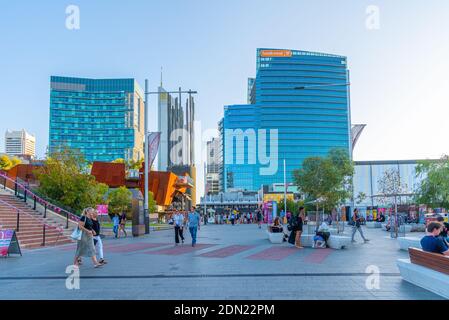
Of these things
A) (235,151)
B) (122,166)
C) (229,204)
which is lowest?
(229,204)

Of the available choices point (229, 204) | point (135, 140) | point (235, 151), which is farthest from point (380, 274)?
point (135, 140)

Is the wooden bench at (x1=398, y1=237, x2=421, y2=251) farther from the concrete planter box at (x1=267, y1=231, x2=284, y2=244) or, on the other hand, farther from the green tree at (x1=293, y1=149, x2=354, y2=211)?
the green tree at (x1=293, y1=149, x2=354, y2=211)

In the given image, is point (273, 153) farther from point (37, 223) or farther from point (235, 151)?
point (37, 223)

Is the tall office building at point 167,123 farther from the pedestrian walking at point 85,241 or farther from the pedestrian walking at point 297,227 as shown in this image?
the pedestrian walking at point 85,241

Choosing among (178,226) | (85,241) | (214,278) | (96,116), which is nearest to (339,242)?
(178,226)

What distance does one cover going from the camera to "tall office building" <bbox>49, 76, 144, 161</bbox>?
177 m

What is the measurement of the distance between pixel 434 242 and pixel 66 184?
25.5m

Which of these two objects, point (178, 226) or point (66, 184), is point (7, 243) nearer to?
point (178, 226)

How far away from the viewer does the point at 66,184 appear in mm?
29188

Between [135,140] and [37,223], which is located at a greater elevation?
[135,140]

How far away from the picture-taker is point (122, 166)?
8119cm

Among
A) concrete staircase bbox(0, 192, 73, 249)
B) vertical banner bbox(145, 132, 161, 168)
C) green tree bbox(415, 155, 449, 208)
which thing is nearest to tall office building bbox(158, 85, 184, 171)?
vertical banner bbox(145, 132, 161, 168)
